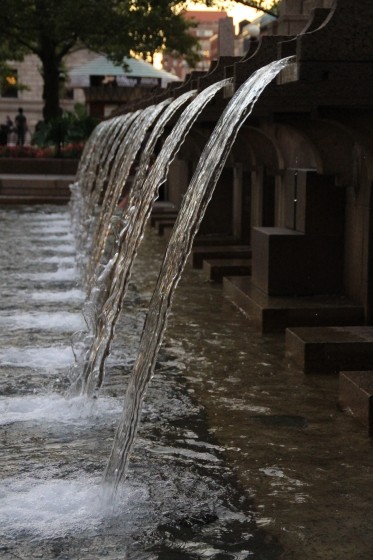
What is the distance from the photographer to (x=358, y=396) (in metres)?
6.86

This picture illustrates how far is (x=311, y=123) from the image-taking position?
9953mm

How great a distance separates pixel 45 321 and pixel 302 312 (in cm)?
228

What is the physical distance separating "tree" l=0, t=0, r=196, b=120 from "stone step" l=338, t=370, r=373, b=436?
35611 millimetres

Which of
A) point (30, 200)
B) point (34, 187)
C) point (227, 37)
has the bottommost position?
point (30, 200)

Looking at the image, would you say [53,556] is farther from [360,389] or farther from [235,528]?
[360,389]

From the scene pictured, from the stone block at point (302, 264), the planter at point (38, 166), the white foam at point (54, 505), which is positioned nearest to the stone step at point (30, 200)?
the planter at point (38, 166)

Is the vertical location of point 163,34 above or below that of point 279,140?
above

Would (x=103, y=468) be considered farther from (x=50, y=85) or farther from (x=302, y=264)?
(x=50, y=85)

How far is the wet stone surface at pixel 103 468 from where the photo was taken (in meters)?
4.91

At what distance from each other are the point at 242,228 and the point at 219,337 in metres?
6.06

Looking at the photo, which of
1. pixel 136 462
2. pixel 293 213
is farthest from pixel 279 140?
pixel 136 462

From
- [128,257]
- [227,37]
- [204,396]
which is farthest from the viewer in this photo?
[227,37]

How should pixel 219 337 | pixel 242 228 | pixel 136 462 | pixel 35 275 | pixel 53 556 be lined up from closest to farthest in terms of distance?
pixel 53 556, pixel 136 462, pixel 219 337, pixel 35 275, pixel 242 228

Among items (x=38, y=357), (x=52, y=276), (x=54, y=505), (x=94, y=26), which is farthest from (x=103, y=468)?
(x=94, y=26)
